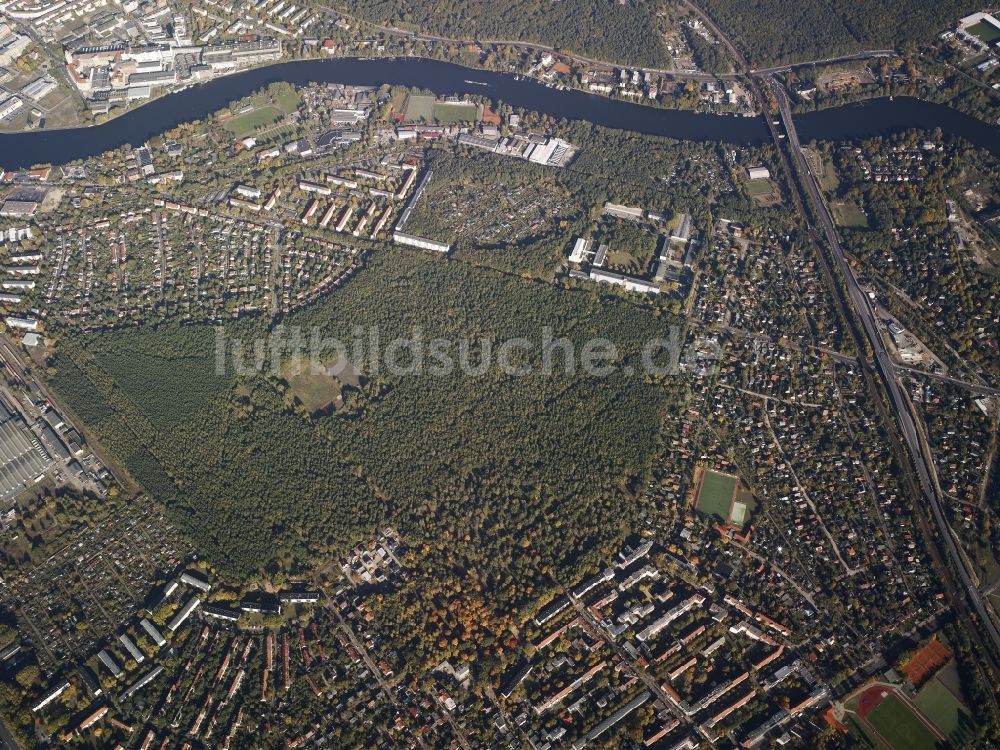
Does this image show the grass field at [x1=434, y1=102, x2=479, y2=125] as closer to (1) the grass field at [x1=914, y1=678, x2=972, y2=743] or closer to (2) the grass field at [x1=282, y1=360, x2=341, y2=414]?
(2) the grass field at [x1=282, y1=360, x2=341, y2=414]

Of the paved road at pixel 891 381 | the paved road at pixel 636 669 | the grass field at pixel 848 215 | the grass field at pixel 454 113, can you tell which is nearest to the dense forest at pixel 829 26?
the paved road at pixel 891 381

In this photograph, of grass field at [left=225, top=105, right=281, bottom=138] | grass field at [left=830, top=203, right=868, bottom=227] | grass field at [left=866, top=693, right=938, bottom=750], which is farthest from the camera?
grass field at [left=225, top=105, right=281, bottom=138]

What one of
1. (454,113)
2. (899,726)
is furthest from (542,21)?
(899,726)

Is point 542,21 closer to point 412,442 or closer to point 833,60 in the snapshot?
point 833,60

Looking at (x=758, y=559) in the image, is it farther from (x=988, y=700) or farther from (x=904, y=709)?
(x=988, y=700)

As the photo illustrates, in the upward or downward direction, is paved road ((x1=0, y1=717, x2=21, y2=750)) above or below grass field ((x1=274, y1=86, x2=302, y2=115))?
below

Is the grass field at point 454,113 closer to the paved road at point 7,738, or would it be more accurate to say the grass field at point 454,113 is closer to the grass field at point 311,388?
the grass field at point 311,388

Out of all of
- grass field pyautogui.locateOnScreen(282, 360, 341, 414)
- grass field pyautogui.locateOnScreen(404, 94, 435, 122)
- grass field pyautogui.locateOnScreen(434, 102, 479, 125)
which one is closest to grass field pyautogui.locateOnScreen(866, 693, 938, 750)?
grass field pyautogui.locateOnScreen(282, 360, 341, 414)

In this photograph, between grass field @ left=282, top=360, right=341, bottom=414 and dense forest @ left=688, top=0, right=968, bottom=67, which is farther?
dense forest @ left=688, top=0, right=968, bottom=67
